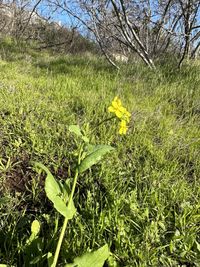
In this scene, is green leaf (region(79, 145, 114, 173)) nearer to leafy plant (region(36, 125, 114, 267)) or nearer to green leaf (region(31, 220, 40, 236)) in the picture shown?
leafy plant (region(36, 125, 114, 267))

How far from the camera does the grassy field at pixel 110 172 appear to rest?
1.40 meters

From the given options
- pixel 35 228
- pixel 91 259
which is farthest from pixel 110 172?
pixel 91 259

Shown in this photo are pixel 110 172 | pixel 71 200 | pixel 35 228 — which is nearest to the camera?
pixel 71 200

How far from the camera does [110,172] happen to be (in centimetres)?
186

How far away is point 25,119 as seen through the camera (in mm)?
2535

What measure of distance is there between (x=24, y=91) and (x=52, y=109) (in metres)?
0.54

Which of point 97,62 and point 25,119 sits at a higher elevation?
point 97,62

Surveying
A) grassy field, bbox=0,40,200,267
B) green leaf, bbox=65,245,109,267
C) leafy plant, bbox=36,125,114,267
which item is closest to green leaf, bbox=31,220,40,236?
grassy field, bbox=0,40,200,267

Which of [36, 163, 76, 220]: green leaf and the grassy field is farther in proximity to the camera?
the grassy field

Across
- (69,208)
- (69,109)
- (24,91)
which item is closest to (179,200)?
(69,208)

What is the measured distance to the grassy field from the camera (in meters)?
1.40

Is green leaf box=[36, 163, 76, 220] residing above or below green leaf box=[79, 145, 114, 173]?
below

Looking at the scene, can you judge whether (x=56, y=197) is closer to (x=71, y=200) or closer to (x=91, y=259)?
(x=71, y=200)

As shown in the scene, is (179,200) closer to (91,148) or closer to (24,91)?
(91,148)
